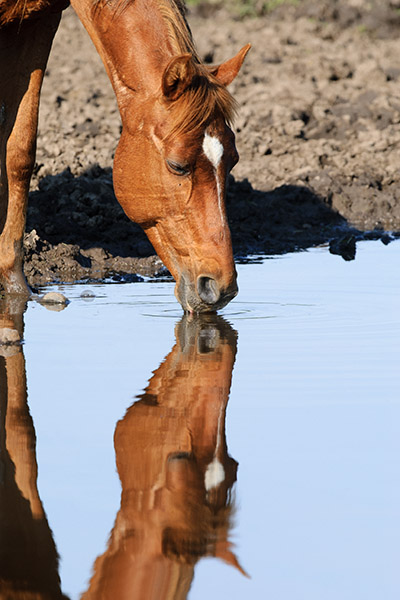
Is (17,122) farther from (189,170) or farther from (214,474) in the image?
(214,474)

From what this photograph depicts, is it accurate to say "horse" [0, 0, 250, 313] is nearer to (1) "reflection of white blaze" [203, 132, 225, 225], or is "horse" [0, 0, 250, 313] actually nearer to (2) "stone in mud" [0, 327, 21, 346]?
(1) "reflection of white blaze" [203, 132, 225, 225]

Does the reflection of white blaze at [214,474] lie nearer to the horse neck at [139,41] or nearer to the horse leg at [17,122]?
the horse neck at [139,41]

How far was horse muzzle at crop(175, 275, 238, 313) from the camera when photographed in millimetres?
4359

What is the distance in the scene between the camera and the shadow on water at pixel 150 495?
2014 millimetres

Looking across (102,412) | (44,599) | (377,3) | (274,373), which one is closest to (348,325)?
(274,373)

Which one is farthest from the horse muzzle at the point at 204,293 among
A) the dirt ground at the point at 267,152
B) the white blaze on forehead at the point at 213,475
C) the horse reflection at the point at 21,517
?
the white blaze on forehead at the point at 213,475

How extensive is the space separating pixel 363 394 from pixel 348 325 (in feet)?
Answer: 4.19

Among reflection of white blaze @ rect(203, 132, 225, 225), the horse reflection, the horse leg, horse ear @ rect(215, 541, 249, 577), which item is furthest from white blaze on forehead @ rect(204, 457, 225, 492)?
the horse leg


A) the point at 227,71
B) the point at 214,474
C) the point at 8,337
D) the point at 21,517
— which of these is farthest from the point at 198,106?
the point at 21,517

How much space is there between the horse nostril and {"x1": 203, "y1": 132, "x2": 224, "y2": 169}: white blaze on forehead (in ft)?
1.77

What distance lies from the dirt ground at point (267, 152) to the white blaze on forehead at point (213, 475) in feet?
12.0

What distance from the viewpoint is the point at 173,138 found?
14.4 feet

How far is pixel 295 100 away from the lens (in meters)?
10.6

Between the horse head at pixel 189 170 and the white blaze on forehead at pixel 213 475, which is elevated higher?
the horse head at pixel 189 170
